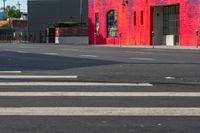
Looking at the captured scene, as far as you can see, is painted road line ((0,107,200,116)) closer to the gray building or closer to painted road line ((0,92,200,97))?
painted road line ((0,92,200,97))

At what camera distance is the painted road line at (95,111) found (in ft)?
28.6

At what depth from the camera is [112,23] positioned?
185 ft

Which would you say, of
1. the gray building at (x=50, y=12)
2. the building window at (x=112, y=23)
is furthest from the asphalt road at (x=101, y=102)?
the gray building at (x=50, y=12)

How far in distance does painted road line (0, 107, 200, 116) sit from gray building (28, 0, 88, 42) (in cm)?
7419

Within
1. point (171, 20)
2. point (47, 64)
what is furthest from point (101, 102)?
point (171, 20)

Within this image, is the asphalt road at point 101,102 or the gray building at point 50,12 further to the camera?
the gray building at point 50,12

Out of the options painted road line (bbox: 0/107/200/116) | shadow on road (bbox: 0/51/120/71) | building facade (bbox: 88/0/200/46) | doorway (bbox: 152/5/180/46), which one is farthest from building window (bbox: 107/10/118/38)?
painted road line (bbox: 0/107/200/116)

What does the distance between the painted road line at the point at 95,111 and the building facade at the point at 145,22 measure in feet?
109

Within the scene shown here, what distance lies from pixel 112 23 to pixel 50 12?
1136 inches

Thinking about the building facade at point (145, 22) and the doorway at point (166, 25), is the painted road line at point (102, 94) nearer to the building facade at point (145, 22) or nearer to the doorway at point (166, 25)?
→ the building facade at point (145, 22)

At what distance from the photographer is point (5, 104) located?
9781mm

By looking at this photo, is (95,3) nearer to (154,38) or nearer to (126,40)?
(126,40)
